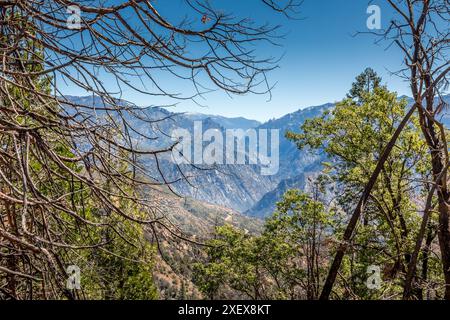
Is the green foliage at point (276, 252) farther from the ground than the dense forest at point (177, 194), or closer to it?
closer to it

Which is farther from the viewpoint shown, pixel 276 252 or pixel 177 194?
pixel 276 252

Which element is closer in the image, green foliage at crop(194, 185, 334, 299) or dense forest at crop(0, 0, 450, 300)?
dense forest at crop(0, 0, 450, 300)

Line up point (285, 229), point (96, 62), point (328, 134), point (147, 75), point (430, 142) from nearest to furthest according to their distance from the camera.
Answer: point (96, 62) < point (147, 75) < point (430, 142) < point (328, 134) < point (285, 229)

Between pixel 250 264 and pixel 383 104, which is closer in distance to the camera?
pixel 383 104

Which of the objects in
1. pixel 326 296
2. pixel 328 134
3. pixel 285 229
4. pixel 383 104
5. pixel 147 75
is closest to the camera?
pixel 326 296

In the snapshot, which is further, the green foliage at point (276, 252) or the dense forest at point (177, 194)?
the green foliage at point (276, 252)

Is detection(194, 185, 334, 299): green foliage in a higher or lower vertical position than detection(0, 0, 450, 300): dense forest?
lower

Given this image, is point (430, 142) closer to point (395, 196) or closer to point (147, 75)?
point (147, 75)

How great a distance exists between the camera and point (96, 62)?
1.75 meters

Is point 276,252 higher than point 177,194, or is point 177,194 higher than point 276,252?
point 177,194
